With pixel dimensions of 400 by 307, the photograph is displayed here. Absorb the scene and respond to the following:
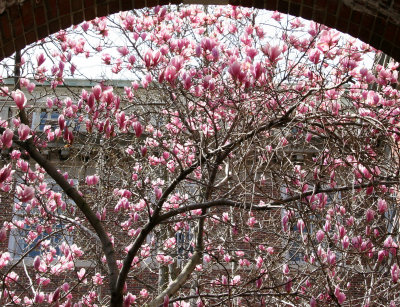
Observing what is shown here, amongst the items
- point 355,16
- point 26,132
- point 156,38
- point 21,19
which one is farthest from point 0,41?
point 156,38

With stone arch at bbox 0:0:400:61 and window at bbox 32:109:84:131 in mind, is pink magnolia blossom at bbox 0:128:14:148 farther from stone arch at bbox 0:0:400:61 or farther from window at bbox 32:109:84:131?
window at bbox 32:109:84:131

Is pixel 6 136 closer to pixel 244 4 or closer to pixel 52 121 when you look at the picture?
pixel 244 4

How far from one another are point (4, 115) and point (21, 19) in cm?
1089

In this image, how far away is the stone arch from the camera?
3.58m

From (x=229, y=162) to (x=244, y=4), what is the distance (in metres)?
1.62

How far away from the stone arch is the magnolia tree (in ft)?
1.42

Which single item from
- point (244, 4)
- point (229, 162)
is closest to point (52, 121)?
point (229, 162)

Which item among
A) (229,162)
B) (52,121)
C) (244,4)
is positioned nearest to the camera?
(244,4)

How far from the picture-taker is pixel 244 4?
3951 millimetres

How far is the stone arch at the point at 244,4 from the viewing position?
11.8 feet

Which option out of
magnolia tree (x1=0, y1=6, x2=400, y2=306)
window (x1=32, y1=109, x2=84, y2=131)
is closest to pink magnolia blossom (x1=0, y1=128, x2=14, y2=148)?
magnolia tree (x1=0, y1=6, x2=400, y2=306)

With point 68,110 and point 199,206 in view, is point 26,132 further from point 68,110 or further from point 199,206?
point 68,110

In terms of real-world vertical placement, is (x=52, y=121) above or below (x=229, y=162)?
above

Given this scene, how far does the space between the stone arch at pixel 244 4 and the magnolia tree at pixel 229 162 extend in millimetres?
434
